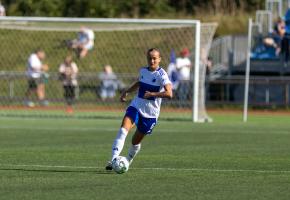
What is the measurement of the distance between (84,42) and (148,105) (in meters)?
20.3

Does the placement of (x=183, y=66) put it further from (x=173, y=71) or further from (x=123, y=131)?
(x=123, y=131)

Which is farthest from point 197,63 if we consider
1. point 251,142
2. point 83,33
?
point 251,142

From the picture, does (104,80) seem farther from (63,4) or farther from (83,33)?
(63,4)

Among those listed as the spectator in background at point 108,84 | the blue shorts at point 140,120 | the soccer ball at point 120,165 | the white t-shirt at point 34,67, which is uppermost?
the blue shorts at point 140,120

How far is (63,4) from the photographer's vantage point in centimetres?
4653

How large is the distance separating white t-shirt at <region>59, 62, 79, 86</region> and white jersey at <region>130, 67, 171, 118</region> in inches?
743

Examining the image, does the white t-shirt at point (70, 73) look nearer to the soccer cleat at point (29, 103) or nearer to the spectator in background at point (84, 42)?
the spectator in background at point (84, 42)

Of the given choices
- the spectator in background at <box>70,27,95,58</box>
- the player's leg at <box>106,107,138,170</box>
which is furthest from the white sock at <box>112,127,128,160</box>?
the spectator in background at <box>70,27,95,58</box>

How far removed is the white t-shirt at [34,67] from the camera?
33.9 meters

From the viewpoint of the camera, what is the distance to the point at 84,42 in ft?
115

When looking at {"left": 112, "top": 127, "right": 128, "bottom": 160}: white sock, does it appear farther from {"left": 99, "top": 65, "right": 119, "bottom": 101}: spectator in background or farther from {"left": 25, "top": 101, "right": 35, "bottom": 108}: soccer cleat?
{"left": 99, "top": 65, "right": 119, "bottom": 101}: spectator in background

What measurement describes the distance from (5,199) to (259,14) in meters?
29.0

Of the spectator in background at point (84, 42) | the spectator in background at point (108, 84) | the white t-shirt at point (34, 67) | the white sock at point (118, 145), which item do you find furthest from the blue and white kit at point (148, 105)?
the white t-shirt at point (34, 67)

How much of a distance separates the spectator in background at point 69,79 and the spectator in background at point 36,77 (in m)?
0.66
